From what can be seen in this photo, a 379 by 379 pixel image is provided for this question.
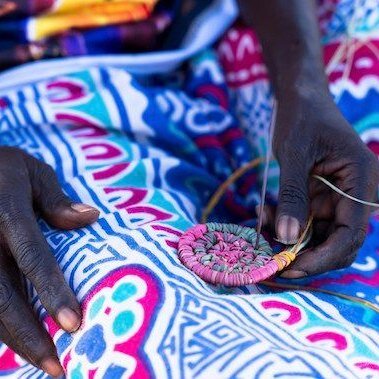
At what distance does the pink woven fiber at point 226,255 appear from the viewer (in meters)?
0.91

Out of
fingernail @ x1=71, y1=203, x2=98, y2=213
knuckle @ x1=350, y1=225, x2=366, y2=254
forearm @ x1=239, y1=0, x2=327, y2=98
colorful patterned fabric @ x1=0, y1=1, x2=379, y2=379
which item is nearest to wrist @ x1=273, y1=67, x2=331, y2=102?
forearm @ x1=239, y1=0, x2=327, y2=98

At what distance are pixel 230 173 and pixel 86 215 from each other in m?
0.40

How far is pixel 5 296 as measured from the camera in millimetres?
924

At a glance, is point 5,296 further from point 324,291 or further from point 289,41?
point 289,41

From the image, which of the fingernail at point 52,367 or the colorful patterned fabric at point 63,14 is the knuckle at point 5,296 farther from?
the colorful patterned fabric at point 63,14

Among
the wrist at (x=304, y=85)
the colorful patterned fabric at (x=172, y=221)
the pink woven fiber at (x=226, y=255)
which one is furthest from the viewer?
the wrist at (x=304, y=85)

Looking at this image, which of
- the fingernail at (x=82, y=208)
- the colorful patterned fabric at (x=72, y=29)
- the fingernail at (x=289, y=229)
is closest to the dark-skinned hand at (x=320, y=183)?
the fingernail at (x=289, y=229)

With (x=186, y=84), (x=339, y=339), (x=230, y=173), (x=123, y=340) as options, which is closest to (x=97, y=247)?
(x=123, y=340)

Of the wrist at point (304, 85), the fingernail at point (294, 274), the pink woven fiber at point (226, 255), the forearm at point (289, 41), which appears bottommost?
the fingernail at point (294, 274)

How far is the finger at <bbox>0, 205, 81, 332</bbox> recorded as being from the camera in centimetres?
87

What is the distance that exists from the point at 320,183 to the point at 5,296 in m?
0.45

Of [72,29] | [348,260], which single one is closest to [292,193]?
[348,260]

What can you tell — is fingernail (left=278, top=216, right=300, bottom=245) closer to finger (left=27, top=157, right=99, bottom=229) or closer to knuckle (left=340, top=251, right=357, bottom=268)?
knuckle (left=340, top=251, right=357, bottom=268)

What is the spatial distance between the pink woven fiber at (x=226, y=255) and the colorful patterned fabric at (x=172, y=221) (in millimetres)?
18
